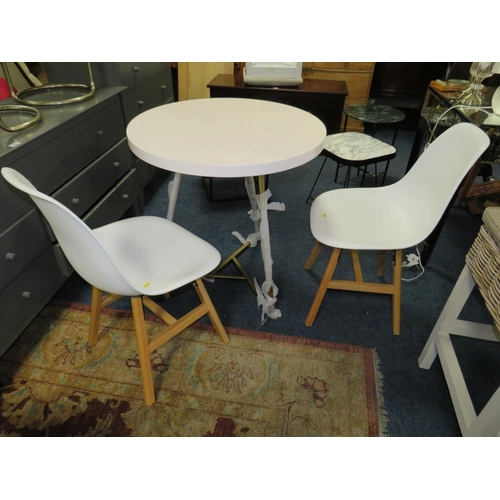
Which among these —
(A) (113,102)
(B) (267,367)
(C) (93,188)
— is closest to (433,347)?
(B) (267,367)

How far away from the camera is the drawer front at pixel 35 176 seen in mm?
1267

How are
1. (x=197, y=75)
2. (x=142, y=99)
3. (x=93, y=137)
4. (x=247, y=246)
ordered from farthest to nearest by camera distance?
1. (x=197, y=75)
2. (x=142, y=99)
3. (x=247, y=246)
4. (x=93, y=137)

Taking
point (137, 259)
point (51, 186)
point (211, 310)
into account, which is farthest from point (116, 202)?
point (211, 310)

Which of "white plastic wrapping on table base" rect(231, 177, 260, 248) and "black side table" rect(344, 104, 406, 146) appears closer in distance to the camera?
"white plastic wrapping on table base" rect(231, 177, 260, 248)

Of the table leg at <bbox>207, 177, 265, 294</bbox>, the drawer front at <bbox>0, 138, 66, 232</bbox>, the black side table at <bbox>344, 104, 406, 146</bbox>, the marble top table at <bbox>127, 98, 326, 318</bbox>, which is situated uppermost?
the marble top table at <bbox>127, 98, 326, 318</bbox>

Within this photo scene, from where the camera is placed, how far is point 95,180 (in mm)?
1839

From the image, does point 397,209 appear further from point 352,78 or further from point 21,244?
point 352,78

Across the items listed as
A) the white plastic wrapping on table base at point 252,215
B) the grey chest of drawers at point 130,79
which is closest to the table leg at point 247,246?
the white plastic wrapping on table base at point 252,215

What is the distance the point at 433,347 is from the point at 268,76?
8.10ft

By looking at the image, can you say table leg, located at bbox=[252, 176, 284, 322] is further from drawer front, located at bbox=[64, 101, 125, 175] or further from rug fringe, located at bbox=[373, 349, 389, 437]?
drawer front, located at bbox=[64, 101, 125, 175]

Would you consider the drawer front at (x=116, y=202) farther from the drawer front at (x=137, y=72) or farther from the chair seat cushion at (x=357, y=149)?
the chair seat cushion at (x=357, y=149)

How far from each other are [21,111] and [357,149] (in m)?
1.83

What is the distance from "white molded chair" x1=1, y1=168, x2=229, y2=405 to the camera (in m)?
0.95

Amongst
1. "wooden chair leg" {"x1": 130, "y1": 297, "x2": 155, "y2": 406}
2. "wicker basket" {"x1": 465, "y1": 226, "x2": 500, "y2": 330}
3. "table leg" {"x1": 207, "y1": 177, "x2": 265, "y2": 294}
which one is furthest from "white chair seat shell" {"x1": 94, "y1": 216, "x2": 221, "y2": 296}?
"wicker basket" {"x1": 465, "y1": 226, "x2": 500, "y2": 330}
